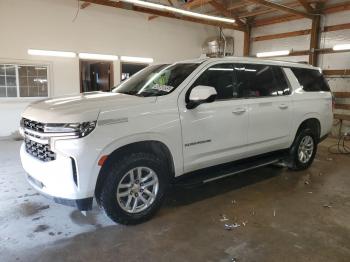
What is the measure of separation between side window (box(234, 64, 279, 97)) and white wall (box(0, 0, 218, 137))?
6.34 metres

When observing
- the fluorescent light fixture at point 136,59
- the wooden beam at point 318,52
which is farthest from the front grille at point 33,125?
the wooden beam at point 318,52

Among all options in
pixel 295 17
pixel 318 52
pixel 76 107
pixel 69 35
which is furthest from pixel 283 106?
pixel 295 17

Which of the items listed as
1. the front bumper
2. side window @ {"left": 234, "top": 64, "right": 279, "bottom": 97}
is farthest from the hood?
side window @ {"left": 234, "top": 64, "right": 279, "bottom": 97}

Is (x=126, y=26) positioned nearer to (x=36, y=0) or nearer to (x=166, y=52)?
(x=166, y=52)

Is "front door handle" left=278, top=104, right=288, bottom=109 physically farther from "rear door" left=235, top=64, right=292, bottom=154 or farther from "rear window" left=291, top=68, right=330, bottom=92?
"rear window" left=291, top=68, right=330, bottom=92

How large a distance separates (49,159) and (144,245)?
1.16 m

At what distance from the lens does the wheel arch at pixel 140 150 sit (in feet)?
8.95

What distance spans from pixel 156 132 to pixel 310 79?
126 inches

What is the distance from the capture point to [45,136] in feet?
8.53

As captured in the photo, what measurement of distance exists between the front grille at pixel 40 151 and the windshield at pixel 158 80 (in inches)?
43.4

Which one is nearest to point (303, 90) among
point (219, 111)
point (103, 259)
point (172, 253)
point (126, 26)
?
point (219, 111)

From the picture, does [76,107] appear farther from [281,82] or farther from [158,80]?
[281,82]

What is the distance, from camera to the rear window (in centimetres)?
459

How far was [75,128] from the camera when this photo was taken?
2.49m
